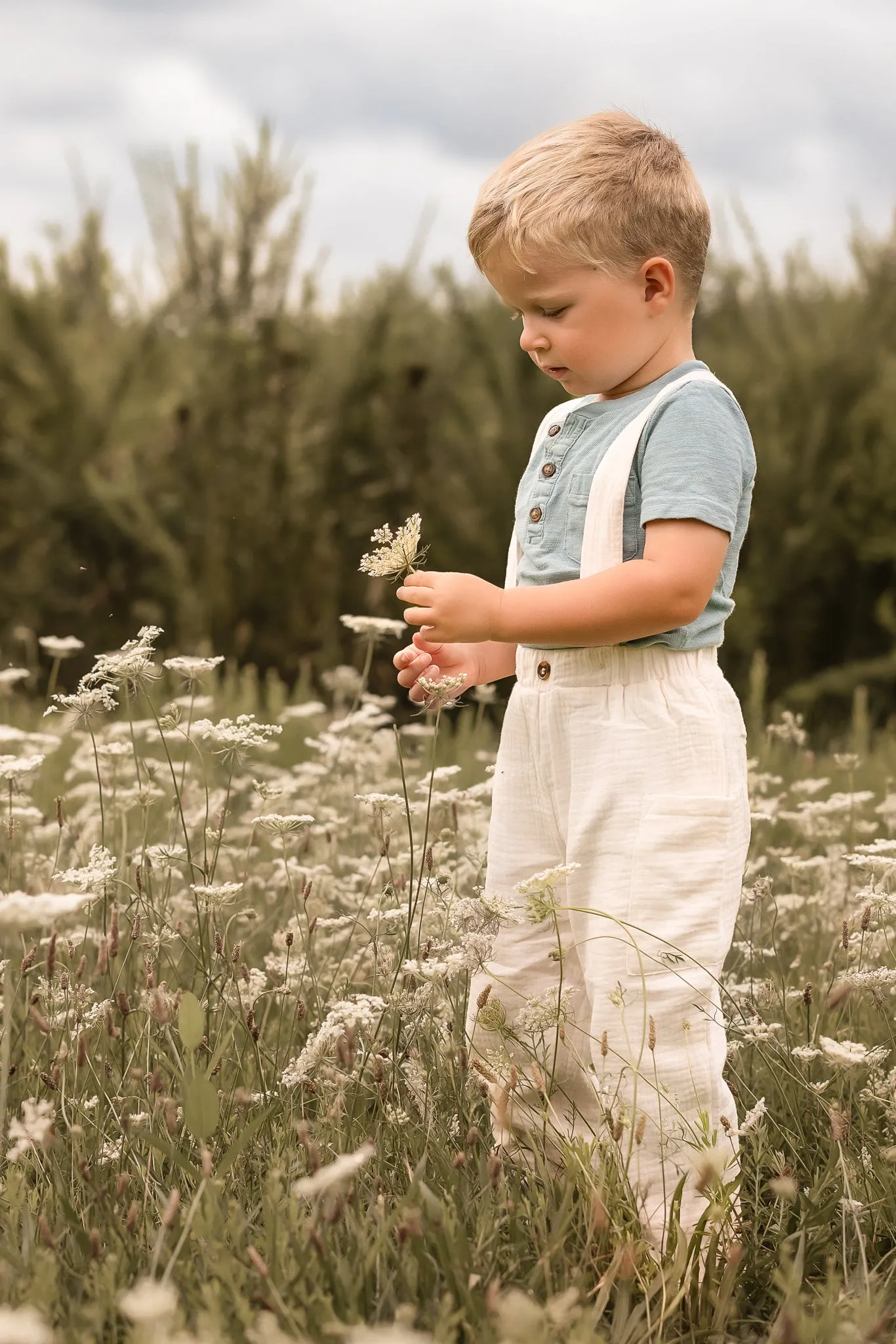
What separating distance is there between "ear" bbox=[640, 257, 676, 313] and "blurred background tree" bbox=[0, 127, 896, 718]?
178 inches

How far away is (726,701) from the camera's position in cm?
232

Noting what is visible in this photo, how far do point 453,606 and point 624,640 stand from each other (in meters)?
0.27

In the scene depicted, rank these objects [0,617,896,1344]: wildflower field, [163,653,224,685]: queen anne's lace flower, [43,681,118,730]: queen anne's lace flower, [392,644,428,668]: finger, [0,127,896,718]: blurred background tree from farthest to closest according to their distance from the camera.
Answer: [0,127,896,718]: blurred background tree → [163,653,224,685]: queen anne's lace flower → [392,644,428,668]: finger → [43,681,118,730]: queen anne's lace flower → [0,617,896,1344]: wildflower field

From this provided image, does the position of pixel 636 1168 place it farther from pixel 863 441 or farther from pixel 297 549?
pixel 863 441

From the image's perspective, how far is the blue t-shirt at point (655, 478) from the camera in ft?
7.13

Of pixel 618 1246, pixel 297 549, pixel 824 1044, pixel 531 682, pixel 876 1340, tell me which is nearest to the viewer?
pixel 876 1340

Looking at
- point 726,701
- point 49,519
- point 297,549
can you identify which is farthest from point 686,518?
point 49,519

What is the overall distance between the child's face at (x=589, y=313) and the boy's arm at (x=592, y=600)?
31 centimetres

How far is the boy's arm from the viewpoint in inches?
83.5

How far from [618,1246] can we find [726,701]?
869 mm

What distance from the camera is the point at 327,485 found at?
6.98m

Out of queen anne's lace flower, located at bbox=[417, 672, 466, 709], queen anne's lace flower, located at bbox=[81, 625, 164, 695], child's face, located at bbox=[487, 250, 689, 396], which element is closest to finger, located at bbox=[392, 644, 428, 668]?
queen anne's lace flower, located at bbox=[417, 672, 466, 709]

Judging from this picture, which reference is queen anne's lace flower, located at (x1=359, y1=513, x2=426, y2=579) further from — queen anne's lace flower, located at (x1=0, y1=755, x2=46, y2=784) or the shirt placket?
queen anne's lace flower, located at (x1=0, y1=755, x2=46, y2=784)

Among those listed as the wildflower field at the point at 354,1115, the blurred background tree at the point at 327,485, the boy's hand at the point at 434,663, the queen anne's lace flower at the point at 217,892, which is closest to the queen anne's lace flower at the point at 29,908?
the wildflower field at the point at 354,1115
